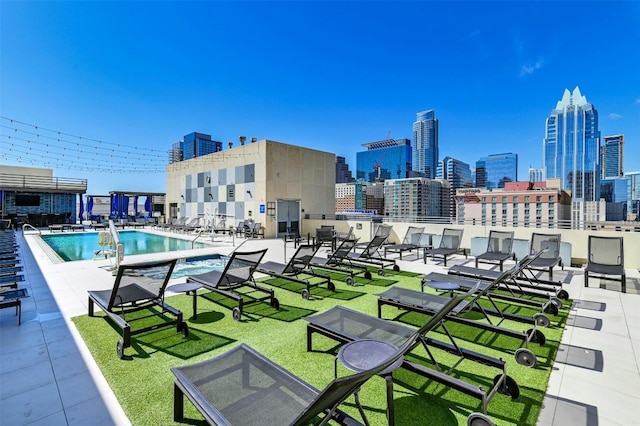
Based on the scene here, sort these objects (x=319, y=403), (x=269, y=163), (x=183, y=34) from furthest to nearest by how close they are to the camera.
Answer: (x=269, y=163), (x=183, y=34), (x=319, y=403)

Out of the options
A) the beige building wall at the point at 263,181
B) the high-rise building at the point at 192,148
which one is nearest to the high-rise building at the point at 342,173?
the high-rise building at the point at 192,148

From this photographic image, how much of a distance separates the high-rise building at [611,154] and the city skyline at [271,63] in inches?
4164

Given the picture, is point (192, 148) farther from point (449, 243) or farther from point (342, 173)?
point (342, 173)

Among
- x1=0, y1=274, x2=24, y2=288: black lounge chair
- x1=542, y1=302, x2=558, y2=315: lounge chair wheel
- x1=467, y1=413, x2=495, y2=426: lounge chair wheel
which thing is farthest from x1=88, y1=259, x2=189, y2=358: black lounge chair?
x1=542, y1=302, x2=558, y2=315: lounge chair wheel

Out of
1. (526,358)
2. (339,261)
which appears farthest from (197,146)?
(526,358)

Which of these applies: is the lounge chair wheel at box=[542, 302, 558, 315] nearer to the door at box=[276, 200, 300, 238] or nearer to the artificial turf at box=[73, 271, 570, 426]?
the artificial turf at box=[73, 271, 570, 426]

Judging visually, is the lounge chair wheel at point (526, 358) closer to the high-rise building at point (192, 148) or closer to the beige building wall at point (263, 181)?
the beige building wall at point (263, 181)

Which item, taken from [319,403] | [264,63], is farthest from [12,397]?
[264,63]

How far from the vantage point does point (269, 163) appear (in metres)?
15.0

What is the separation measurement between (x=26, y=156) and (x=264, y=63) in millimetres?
15212

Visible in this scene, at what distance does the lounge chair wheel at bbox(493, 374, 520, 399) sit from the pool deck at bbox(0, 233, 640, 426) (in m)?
0.18

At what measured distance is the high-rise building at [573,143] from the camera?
104 metres

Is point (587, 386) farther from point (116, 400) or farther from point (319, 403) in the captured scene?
point (116, 400)

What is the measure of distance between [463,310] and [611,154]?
148 meters
